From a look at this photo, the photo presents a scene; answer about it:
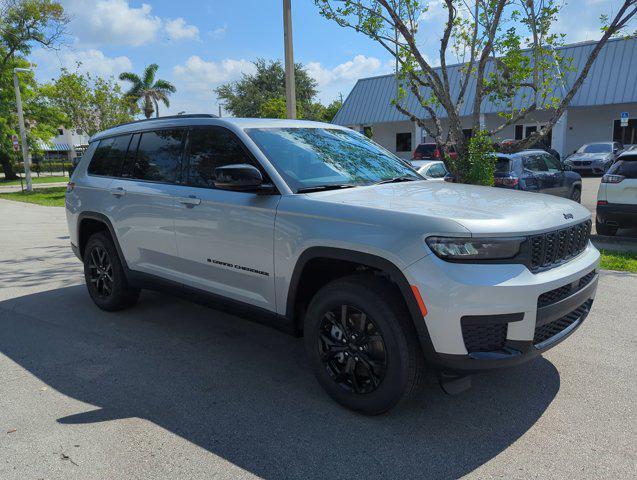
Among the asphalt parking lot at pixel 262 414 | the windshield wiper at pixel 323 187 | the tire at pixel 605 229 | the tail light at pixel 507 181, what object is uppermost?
the windshield wiper at pixel 323 187

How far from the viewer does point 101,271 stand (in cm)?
536

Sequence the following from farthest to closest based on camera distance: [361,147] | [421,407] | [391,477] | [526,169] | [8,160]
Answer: [8,160]
[526,169]
[361,147]
[421,407]
[391,477]

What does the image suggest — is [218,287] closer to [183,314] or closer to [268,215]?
[268,215]

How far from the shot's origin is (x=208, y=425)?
317 centimetres

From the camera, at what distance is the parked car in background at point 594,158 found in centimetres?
2367

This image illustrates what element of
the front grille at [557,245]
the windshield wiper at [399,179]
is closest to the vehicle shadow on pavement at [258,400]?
the front grille at [557,245]

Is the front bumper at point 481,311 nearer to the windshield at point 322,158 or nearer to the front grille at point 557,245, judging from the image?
the front grille at point 557,245

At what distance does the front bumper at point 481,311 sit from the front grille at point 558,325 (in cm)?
4

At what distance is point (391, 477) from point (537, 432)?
1001 mm

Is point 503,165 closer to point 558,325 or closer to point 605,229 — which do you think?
point 605,229

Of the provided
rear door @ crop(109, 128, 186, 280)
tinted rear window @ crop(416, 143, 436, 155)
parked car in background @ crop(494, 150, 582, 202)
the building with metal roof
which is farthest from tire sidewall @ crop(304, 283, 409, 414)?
tinted rear window @ crop(416, 143, 436, 155)

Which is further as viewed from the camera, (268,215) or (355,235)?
(268,215)

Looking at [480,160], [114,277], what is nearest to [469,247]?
[114,277]

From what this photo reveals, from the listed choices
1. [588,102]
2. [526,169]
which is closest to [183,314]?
[526,169]
